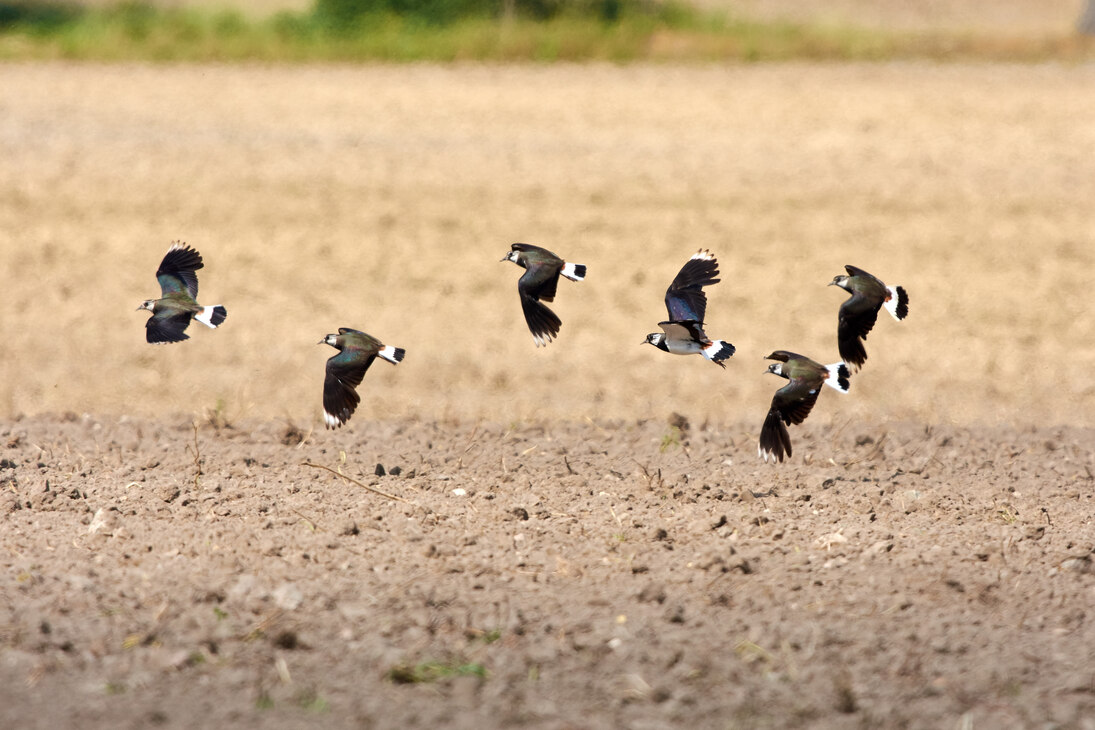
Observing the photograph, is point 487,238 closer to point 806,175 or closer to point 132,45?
point 806,175

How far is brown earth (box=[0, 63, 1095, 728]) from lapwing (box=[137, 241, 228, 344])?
875mm

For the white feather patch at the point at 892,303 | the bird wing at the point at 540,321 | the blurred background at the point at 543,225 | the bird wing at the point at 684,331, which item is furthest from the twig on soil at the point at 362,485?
the white feather patch at the point at 892,303

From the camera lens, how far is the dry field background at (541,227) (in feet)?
27.0

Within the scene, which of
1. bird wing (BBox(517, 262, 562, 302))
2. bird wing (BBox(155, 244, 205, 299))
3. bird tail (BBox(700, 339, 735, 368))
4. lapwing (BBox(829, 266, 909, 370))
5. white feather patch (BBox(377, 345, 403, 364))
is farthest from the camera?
bird wing (BBox(155, 244, 205, 299))

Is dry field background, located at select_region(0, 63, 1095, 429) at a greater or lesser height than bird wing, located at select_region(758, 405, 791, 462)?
greater

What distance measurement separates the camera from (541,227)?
11.5 m

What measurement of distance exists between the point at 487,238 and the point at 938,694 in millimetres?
7909

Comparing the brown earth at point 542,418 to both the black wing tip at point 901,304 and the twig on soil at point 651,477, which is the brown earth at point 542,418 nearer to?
the twig on soil at point 651,477

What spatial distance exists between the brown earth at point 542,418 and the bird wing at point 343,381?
654 millimetres

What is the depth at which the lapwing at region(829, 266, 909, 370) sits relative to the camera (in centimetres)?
402

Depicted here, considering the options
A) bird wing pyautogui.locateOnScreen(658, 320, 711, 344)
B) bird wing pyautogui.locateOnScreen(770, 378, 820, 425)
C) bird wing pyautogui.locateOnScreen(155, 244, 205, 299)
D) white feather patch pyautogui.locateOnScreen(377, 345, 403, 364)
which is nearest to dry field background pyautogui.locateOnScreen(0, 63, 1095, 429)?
bird wing pyautogui.locateOnScreen(155, 244, 205, 299)

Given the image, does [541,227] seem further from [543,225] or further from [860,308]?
[860,308]

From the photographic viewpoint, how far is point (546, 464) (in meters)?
5.70

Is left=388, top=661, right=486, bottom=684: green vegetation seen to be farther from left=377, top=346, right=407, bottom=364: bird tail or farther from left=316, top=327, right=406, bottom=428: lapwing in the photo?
left=377, top=346, right=407, bottom=364: bird tail
